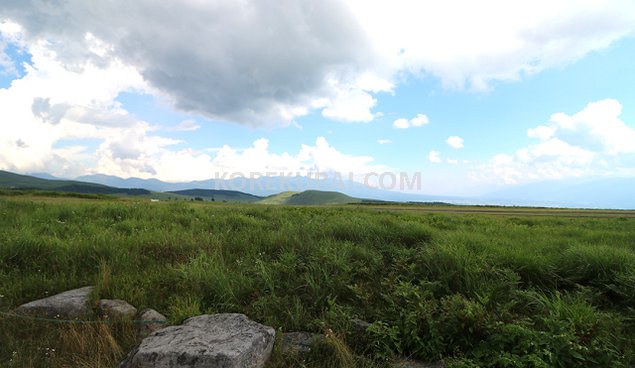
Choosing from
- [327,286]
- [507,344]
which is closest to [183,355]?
[327,286]

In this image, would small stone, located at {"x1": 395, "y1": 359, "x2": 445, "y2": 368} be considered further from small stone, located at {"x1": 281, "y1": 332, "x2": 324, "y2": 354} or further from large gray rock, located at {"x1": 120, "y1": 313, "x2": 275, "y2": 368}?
large gray rock, located at {"x1": 120, "y1": 313, "x2": 275, "y2": 368}

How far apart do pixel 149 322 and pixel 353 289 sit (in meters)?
3.29

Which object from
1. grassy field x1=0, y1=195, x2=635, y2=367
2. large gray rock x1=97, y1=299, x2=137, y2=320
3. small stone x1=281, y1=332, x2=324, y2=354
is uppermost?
grassy field x1=0, y1=195, x2=635, y2=367

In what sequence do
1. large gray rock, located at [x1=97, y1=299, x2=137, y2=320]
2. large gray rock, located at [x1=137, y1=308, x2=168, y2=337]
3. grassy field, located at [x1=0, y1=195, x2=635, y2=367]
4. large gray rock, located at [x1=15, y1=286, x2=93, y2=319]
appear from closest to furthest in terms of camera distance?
1. grassy field, located at [x1=0, y1=195, x2=635, y2=367]
2. large gray rock, located at [x1=137, y1=308, x2=168, y2=337]
3. large gray rock, located at [x1=97, y1=299, x2=137, y2=320]
4. large gray rock, located at [x1=15, y1=286, x2=93, y2=319]

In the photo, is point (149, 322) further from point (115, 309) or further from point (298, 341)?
point (298, 341)

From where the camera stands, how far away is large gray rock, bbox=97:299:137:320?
16.2 ft

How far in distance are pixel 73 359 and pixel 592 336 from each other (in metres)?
6.73

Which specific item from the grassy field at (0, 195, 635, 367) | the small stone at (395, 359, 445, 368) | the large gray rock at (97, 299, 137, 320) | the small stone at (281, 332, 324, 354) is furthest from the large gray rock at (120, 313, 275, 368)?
the small stone at (395, 359, 445, 368)

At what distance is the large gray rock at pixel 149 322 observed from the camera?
4631 mm

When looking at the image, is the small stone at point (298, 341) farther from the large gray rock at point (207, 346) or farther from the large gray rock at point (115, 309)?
the large gray rock at point (115, 309)

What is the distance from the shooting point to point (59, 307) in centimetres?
513

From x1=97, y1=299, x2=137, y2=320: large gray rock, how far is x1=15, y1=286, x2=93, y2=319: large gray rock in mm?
182

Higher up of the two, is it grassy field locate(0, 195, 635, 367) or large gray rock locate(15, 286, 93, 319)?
grassy field locate(0, 195, 635, 367)

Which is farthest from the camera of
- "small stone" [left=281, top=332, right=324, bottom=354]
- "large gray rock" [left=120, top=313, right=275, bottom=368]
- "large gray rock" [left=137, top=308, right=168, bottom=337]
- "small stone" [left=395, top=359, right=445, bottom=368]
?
"large gray rock" [left=137, top=308, right=168, bottom=337]
